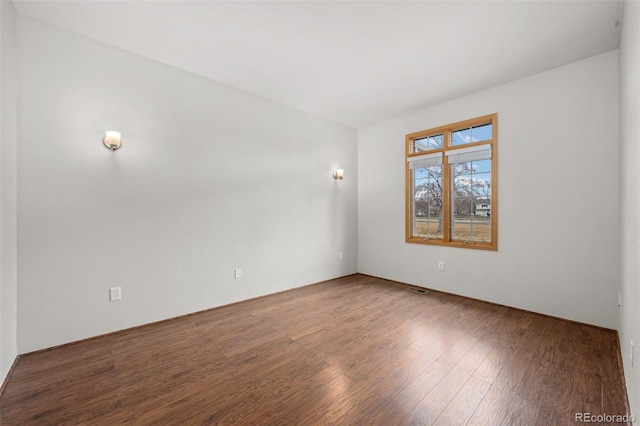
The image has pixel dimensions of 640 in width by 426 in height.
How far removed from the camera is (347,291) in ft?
13.3

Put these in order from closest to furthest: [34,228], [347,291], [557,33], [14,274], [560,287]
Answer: [14,274] → [34,228] → [557,33] → [560,287] → [347,291]

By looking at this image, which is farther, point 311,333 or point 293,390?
point 311,333

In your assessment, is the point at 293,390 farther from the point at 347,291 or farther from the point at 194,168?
the point at 194,168

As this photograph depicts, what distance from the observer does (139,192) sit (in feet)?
9.14

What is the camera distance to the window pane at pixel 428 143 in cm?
413

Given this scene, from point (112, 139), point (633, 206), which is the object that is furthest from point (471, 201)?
point (112, 139)

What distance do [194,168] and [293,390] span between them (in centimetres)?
258

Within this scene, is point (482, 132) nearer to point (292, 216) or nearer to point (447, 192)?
point (447, 192)

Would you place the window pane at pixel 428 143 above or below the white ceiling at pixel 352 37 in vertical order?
below

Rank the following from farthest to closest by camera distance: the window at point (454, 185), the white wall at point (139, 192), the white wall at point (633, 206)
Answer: the window at point (454, 185) → the white wall at point (139, 192) → the white wall at point (633, 206)

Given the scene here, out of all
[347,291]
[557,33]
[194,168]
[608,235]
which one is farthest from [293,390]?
[557,33]

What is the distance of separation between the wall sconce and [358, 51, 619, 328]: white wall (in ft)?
13.3

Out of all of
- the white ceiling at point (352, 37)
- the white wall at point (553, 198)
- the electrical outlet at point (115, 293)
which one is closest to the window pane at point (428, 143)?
the white wall at point (553, 198)

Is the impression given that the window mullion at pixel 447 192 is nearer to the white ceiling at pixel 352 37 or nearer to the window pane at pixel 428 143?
the window pane at pixel 428 143
